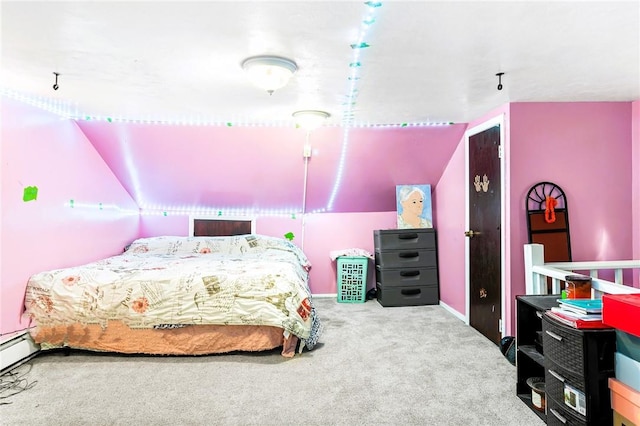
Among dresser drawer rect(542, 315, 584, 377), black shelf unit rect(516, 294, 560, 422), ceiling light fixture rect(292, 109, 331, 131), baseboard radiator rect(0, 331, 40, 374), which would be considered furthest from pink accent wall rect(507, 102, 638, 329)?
baseboard radiator rect(0, 331, 40, 374)

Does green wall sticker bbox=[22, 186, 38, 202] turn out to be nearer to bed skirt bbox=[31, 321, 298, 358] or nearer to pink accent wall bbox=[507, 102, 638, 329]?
bed skirt bbox=[31, 321, 298, 358]

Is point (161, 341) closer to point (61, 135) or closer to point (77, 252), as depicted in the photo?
point (77, 252)

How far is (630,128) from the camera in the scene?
9.41 ft

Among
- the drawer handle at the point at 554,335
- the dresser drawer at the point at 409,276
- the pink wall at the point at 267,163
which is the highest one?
the pink wall at the point at 267,163

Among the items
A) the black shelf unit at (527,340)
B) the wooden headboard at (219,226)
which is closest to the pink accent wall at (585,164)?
the black shelf unit at (527,340)

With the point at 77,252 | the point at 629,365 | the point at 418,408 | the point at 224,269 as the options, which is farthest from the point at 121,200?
the point at 629,365

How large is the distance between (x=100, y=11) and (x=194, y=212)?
10.6 feet

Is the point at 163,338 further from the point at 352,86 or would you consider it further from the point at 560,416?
the point at 560,416

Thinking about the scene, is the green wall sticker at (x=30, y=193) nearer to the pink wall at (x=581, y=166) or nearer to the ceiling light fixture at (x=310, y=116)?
the ceiling light fixture at (x=310, y=116)

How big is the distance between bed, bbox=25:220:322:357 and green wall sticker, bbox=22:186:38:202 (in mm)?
546

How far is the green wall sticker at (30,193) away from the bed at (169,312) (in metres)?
0.55

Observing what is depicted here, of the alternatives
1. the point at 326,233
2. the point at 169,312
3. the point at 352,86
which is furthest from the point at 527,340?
the point at 326,233

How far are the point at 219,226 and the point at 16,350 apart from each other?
2326mm

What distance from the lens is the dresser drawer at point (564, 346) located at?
5.31 feet
